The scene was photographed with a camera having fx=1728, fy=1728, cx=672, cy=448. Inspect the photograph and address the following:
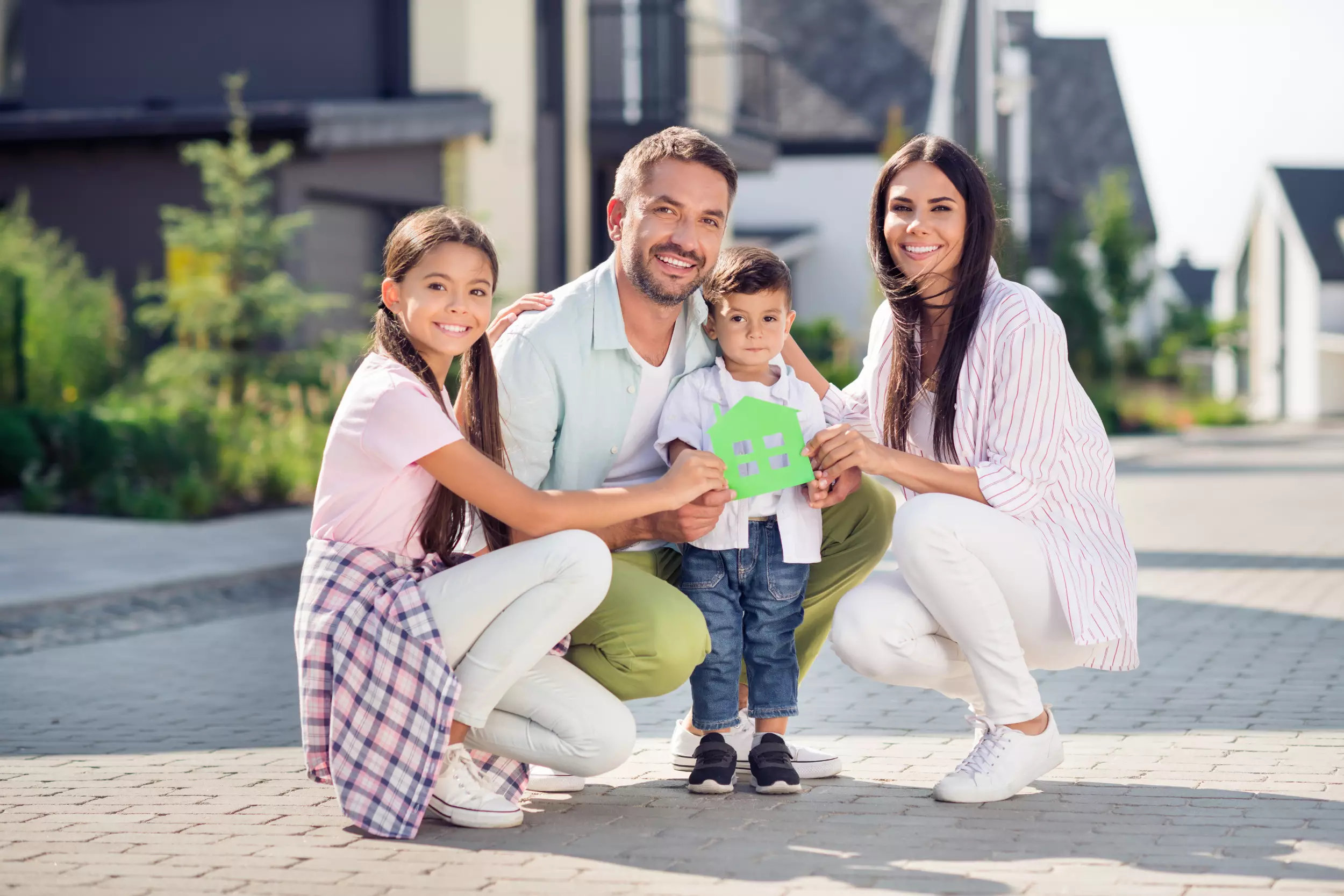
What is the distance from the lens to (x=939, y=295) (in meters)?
5.07

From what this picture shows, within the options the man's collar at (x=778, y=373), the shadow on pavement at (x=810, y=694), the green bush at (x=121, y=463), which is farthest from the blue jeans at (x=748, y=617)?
the green bush at (x=121, y=463)

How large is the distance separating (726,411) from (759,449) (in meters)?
0.25

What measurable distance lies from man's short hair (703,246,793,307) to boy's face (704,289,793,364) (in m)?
0.02

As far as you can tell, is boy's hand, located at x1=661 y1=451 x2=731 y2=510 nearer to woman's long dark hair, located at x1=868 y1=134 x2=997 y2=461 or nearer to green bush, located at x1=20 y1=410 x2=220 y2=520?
woman's long dark hair, located at x1=868 y1=134 x2=997 y2=461

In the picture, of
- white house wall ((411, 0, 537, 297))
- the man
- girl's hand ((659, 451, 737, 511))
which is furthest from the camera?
white house wall ((411, 0, 537, 297))

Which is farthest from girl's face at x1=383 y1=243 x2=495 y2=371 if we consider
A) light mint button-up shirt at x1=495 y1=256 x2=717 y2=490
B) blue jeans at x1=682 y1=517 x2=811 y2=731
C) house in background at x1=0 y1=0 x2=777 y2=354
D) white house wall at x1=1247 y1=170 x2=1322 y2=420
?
white house wall at x1=1247 y1=170 x2=1322 y2=420

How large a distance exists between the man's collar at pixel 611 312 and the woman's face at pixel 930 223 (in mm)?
641

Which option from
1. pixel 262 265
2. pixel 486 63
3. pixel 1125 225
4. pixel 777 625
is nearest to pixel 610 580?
pixel 777 625

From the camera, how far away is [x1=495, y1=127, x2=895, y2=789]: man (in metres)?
5.02

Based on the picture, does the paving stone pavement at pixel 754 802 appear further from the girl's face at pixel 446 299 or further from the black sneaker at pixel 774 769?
the girl's face at pixel 446 299

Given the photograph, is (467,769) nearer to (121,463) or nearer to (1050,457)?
(1050,457)

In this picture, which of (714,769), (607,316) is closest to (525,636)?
(714,769)

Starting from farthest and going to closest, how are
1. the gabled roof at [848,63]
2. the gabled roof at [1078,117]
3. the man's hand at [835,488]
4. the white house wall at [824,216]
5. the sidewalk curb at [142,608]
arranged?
the gabled roof at [1078,117]
the gabled roof at [848,63]
the white house wall at [824,216]
the sidewalk curb at [142,608]
the man's hand at [835,488]

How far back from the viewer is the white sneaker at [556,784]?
496cm
